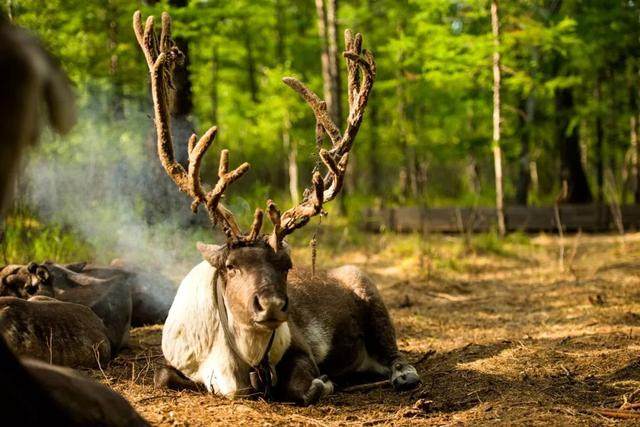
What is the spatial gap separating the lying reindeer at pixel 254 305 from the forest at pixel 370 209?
0.14 ft

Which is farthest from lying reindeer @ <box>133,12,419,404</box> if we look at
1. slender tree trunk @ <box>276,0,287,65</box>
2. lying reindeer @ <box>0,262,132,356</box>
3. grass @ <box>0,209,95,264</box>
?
slender tree trunk @ <box>276,0,287,65</box>

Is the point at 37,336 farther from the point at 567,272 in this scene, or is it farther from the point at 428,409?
the point at 567,272

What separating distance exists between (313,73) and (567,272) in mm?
15628

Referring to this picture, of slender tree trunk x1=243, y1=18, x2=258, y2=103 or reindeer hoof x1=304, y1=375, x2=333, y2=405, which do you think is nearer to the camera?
reindeer hoof x1=304, y1=375, x2=333, y2=405

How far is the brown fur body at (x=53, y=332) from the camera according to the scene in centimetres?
563

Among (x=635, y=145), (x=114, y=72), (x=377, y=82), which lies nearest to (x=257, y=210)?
(x=114, y=72)

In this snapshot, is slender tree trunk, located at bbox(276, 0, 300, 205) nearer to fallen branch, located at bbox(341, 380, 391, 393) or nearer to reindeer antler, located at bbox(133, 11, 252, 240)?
reindeer antler, located at bbox(133, 11, 252, 240)

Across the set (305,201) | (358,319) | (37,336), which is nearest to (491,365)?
(358,319)

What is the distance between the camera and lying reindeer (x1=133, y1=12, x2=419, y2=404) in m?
4.96

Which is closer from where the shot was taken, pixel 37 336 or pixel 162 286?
pixel 37 336

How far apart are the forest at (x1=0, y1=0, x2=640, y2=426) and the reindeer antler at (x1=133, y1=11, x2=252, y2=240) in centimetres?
3

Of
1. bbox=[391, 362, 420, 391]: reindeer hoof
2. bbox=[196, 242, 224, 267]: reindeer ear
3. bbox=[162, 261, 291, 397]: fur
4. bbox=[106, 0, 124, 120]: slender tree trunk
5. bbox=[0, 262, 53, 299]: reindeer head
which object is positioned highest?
bbox=[106, 0, 124, 120]: slender tree trunk

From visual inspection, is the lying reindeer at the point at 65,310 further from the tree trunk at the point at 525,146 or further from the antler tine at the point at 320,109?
the tree trunk at the point at 525,146

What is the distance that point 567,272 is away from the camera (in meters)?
10.9
